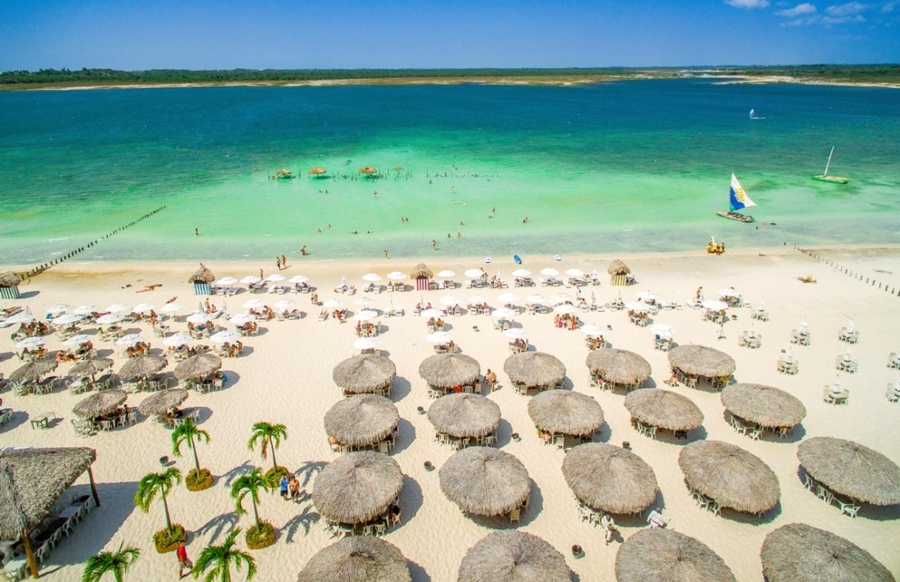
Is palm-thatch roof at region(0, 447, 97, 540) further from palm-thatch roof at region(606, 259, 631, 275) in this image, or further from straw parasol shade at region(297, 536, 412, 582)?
palm-thatch roof at region(606, 259, 631, 275)

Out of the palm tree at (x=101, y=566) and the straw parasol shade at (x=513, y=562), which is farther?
the straw parasol shade at (x=513, y=562)

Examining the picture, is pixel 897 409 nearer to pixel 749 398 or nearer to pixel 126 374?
pixel 749 398

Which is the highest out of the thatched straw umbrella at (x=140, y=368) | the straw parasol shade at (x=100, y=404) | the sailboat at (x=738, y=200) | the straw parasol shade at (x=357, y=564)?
the sailboat at (x=738, y=200)

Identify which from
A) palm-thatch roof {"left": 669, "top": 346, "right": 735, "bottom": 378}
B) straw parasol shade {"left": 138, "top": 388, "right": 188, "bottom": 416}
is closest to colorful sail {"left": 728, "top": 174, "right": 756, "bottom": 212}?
palm-thatch roof {"left": 669, "top": 346, "right": 735, "bottom": 378}

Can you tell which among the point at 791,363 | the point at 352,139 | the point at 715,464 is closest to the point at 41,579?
the point at 715,464

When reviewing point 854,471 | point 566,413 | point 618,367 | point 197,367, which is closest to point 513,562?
point 566,413

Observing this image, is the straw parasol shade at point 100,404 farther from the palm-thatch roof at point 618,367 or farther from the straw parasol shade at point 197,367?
the palm-thatch roof at point 618,367

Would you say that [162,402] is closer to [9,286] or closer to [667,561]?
[667,561]

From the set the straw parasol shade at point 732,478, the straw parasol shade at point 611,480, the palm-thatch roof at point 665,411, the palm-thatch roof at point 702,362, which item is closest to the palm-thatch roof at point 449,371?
the straw parasol shade at point 611,480
